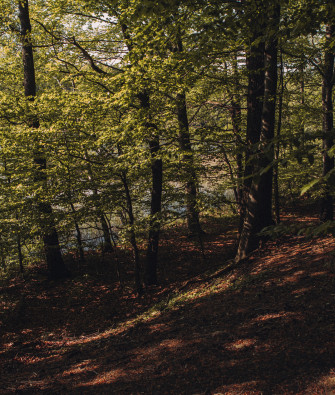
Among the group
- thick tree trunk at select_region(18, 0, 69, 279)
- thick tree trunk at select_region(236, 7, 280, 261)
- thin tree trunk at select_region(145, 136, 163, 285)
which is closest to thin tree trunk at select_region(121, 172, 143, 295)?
thin tree trunk at select_region(145, 136, 163, 285)

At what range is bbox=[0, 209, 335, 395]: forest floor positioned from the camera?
3.54 m

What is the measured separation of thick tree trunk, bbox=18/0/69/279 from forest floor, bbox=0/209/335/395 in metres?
1.06

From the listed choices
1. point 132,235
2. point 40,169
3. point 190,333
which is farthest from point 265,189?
point 40,169

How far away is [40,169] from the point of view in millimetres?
10109

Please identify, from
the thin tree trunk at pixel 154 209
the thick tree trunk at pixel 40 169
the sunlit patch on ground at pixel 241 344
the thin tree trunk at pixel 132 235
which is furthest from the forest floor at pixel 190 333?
the thick tree trunk at pixel 40 169

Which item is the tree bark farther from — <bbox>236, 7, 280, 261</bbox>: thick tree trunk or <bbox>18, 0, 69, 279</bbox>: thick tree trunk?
<bbox>18, 0, 69, 279</bbox>: thick tree trunk

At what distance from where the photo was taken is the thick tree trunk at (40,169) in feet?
28.7

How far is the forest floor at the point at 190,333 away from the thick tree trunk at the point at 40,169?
1.06 metres

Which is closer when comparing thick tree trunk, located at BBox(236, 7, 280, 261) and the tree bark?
thick tree trunk, located at BBox(236, 7, 280, 261)

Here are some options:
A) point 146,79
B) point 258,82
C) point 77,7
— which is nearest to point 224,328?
point 146,79

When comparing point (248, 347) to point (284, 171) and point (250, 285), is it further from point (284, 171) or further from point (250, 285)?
point (284, 171)

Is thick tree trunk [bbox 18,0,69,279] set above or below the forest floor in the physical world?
above

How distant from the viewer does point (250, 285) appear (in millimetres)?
6438

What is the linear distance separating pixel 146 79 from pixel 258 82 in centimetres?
357
